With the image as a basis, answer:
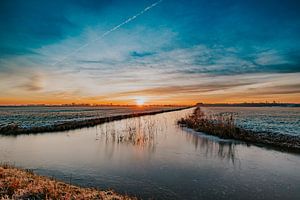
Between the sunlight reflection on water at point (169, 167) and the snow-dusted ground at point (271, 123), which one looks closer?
the sunlight reflection on water at point (169, 167)

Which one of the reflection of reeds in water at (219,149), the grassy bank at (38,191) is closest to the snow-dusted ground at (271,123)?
the reflection of reeds in water at (219,149)

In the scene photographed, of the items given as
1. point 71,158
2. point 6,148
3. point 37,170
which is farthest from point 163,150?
point 6,148

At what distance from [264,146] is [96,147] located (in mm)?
16191

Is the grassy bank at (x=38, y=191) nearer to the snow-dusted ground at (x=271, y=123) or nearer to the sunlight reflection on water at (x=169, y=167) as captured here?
the sunlight reflection on water at (x=169, y=167)

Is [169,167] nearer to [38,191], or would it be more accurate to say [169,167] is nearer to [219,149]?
[219,149]

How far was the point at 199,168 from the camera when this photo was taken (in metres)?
15.2

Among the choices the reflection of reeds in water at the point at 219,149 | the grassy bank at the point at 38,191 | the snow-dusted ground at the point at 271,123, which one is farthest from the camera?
the snow-dusted ground at the point at 271,123

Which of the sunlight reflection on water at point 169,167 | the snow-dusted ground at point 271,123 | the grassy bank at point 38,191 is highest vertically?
the grassy bank at point 38,191

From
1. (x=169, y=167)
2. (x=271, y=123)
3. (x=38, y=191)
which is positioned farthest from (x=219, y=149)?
(x=271, y=123)

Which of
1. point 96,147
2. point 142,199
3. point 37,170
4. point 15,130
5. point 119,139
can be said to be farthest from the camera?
point 15,130

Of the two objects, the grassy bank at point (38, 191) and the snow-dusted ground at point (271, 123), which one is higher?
the grassy bank at point (38, 191)

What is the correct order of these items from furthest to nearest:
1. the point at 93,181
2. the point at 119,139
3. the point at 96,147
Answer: the point at 119,139
the point at 96,147
the point at 93,181

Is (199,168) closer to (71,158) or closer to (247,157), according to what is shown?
(247,157)

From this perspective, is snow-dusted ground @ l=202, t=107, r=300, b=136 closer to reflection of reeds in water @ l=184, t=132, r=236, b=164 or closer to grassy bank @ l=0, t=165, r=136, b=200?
reflection of reeds in water @ l=184, t=132, r=236, b=164
